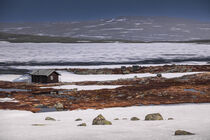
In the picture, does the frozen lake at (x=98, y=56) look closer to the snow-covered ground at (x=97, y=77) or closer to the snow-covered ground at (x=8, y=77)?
the snow-covered ground at (x=8, y=77)

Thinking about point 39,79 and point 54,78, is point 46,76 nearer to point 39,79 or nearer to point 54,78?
point 54,78

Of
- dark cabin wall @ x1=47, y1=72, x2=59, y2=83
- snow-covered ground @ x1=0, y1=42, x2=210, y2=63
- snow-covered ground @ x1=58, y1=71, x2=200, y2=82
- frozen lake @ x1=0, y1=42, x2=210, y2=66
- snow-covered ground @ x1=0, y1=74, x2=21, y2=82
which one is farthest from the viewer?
snow-covered ground @ x1=0, y1=42, x2=210, y2=63

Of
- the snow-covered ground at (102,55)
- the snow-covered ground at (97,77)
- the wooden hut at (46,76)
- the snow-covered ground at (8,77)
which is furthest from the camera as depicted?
the snow-covered ground at (102,55)

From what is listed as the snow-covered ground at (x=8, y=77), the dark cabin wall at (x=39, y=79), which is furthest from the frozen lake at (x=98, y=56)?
the dark cabin wall at (x=39, y=79)

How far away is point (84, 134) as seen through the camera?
1184 centimetres

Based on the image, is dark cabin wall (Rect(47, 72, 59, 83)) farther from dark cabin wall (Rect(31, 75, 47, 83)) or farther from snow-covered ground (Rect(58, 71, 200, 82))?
snow-covered ground (Rect(58, 71, 200, 82))

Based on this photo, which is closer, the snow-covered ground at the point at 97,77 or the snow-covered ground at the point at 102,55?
the snow-covered ground at the point at 97,77

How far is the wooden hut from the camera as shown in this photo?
198 feet

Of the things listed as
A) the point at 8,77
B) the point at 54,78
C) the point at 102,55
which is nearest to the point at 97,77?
the point at 54,78

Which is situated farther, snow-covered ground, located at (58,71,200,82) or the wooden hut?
snow-covered ground, located at (58,71,200,82)

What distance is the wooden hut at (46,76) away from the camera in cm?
6034

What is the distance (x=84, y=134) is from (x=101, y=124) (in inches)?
139

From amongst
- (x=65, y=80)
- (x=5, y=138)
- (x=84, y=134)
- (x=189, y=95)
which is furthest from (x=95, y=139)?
(x=65, y=80)

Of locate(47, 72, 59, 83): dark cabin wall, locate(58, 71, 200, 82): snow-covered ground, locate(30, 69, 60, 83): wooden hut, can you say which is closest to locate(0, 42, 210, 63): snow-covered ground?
locate(58, 71, 200, 82): snow-covered ground
